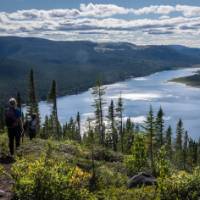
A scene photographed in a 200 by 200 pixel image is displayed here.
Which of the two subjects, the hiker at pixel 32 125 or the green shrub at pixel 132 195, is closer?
the green shrub at pixel 132 195

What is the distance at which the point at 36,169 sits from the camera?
41.5 feet

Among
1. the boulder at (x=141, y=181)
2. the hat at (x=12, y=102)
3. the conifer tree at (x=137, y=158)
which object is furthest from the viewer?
the conifer tree at (x=137, y=158)

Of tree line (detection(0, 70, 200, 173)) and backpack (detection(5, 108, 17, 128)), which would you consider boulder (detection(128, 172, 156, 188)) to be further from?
tree line (detection(0, 70, 200, 173))

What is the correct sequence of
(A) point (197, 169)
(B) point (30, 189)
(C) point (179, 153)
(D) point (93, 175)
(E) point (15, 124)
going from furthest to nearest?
(C) point (179, 153)
(E) point (15, 124)
(D) point (93, 175)
(A) point (197, 169)
(B) point (30, 189)

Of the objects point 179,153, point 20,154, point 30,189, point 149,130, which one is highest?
point 30,189

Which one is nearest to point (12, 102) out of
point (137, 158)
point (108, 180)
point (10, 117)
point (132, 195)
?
point (10, 117)

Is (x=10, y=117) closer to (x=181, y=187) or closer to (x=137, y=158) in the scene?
(x=181, y=187)

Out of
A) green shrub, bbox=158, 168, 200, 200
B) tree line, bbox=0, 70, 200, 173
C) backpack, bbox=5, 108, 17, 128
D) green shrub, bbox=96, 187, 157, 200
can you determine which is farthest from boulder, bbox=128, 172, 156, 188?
tree line, bbox=0, 70, 200, 173

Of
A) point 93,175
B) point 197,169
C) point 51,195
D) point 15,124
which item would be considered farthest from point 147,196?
point 15,124

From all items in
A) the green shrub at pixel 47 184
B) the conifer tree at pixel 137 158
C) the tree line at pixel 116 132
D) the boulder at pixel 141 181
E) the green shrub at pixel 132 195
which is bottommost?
the tree line at pixel 116 132

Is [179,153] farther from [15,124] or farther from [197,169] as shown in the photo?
[197,169]

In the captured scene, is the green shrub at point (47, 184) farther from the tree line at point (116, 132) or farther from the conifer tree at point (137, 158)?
the tree line at point (116, 132)

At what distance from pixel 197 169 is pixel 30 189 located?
5867mm

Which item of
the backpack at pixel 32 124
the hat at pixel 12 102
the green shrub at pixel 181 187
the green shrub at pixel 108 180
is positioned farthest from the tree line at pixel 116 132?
the green shrub at pixel 181 187
